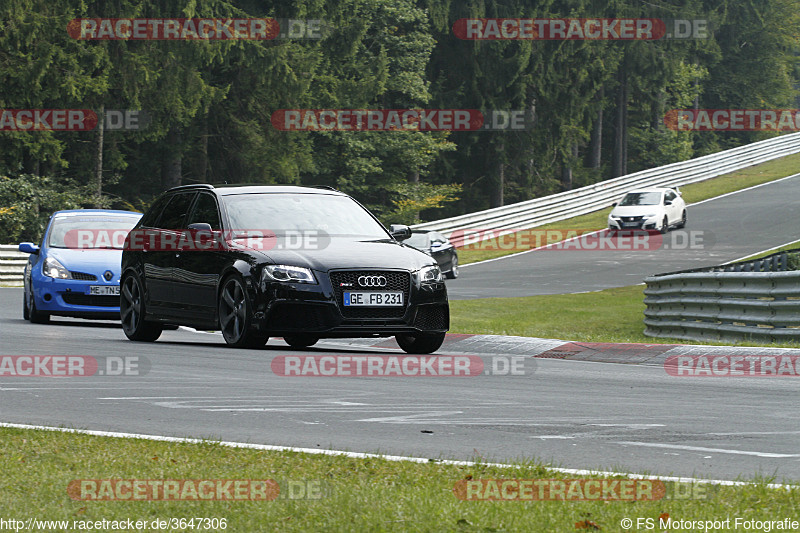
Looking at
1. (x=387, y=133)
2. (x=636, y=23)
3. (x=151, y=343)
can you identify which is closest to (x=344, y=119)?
(x=387, y=133)

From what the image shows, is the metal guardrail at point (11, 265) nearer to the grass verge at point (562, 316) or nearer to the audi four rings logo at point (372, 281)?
the grass verge at point (562, 316)

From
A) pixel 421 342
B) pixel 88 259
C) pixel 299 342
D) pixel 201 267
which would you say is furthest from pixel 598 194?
pixel 201 267

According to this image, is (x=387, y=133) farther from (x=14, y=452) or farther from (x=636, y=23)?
(x=14, y=452)

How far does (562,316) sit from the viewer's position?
21.8 m

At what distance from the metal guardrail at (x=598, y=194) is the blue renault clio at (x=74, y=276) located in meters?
23.4

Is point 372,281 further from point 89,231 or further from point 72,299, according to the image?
point 89,231

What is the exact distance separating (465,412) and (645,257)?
27.7 m

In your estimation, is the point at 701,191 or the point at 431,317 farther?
the point at 701,191

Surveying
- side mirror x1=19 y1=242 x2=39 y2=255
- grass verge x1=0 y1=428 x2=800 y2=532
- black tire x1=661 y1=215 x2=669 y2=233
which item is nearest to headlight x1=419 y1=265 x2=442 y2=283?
grass verge x1=0 y1=428 x2=800 y2=532

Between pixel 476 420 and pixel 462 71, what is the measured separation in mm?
52112

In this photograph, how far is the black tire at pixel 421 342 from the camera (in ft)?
43.0

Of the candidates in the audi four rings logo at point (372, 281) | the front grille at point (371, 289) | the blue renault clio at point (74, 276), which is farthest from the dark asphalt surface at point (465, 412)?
the blue renault clio at point (74, 276)

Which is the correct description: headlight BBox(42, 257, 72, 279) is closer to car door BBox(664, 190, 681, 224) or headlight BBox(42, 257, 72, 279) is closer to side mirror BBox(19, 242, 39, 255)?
side mirror BBox(19, 242, 39, 255)

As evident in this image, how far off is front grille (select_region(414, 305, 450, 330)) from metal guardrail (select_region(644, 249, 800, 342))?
15.3 feet
